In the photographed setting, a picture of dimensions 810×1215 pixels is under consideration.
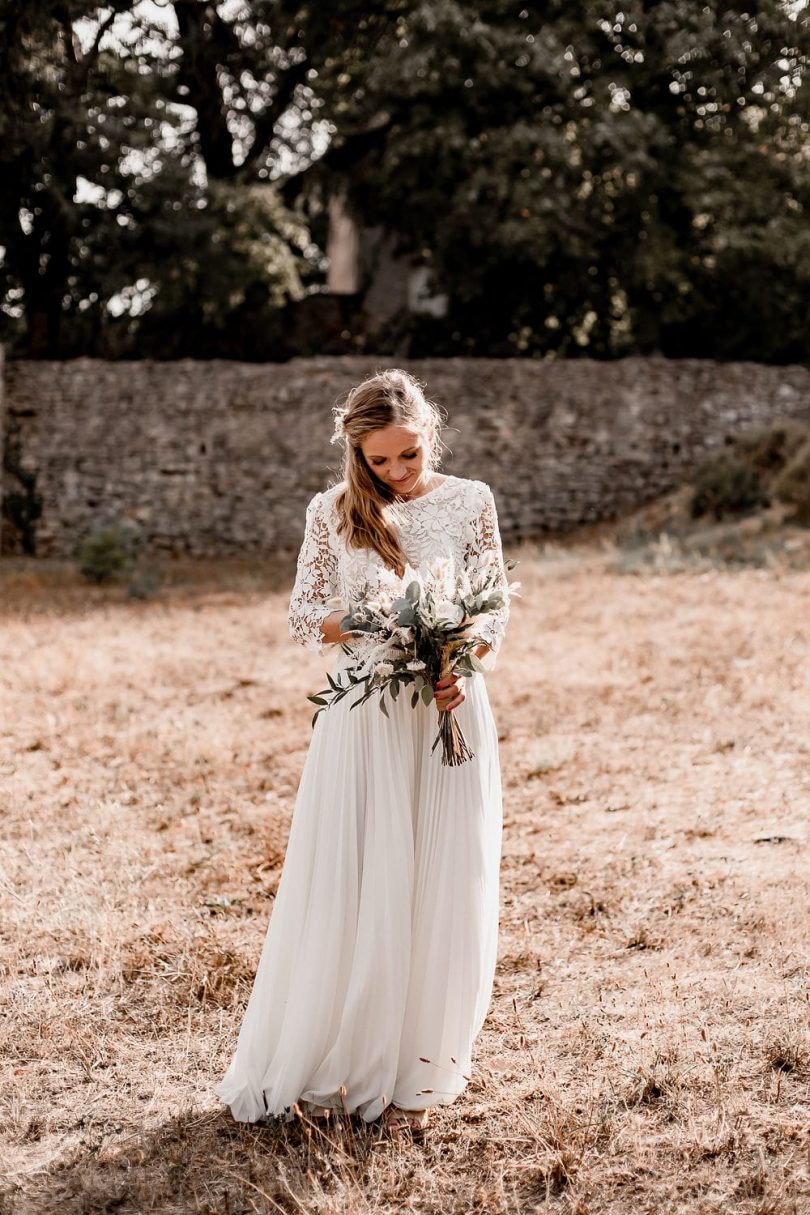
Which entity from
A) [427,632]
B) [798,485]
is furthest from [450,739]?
[798,485]

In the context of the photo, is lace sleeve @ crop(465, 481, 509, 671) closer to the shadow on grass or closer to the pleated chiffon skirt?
the pleated chiffon skirt

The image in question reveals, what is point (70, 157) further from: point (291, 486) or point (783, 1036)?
point (783, 1036)

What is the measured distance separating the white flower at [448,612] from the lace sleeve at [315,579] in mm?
455

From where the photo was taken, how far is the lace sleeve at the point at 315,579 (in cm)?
327

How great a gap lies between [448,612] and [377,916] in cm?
92

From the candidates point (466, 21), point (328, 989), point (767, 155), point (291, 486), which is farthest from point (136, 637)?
point (767, 155)

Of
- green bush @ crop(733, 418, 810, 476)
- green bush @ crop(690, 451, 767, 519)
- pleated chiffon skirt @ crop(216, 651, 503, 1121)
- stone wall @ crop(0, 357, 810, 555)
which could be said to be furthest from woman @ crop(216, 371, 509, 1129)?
green bush @ crop(733, 418, 810, 476)

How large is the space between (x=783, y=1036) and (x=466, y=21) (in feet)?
50.4

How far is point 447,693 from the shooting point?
303 centimetres

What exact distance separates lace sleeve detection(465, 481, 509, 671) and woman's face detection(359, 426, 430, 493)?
0.21 metres

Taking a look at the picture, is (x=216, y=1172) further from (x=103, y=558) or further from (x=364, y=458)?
(x=103, y=558)

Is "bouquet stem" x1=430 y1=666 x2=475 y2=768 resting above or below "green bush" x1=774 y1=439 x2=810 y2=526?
below

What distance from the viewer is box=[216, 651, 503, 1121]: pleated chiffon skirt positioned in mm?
3109

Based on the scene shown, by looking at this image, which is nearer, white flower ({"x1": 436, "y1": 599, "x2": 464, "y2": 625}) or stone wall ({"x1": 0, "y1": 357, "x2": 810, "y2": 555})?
white flower ({"x1": 436, "y1": 599, "x2": 464, "y2": 625})
